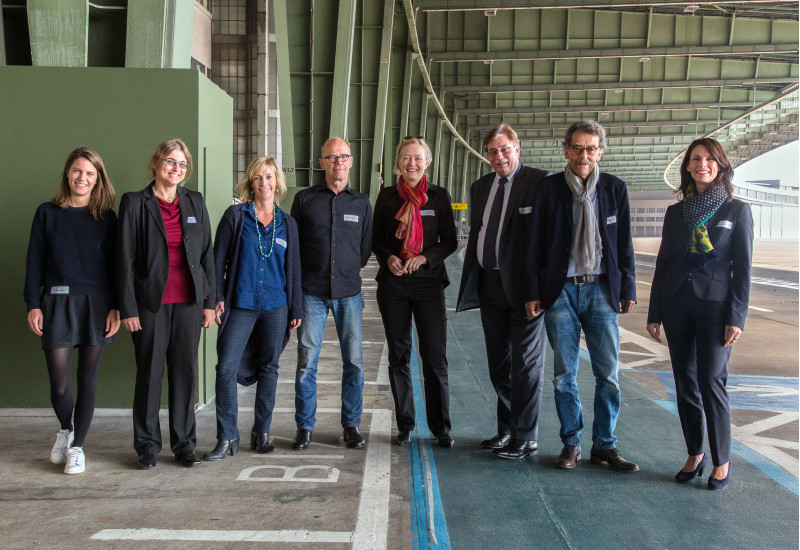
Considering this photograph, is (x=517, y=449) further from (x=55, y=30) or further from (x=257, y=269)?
(x=55, y=30)

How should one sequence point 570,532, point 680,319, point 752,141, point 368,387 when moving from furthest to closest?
1. point 752,141
2. point 368,387
3. point 680,319
4. point 570,532

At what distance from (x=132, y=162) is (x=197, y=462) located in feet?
8.33

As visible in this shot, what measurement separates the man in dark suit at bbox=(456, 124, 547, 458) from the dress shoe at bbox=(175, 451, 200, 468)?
77.3 inches

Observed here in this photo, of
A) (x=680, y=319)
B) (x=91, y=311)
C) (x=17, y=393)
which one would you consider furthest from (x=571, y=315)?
(x=17, y=393)

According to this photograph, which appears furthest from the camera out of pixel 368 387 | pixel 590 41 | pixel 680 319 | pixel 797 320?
pixel 590 41

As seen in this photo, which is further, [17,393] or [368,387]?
[368,387]

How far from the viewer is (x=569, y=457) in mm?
4516

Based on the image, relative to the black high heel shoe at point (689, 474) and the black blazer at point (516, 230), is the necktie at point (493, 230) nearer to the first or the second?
the black blazer at point (516, 230)

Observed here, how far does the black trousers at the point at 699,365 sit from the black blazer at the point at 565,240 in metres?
0.32

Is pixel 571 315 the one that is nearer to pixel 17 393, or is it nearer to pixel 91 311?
pixel 91 311

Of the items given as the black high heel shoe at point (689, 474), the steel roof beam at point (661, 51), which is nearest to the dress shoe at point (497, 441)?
the black high heel shoe at point (689, 474)

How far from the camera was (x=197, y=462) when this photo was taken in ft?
14.8

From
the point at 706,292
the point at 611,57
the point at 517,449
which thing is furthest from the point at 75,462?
the point at 611,57

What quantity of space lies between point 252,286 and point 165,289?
55cm
